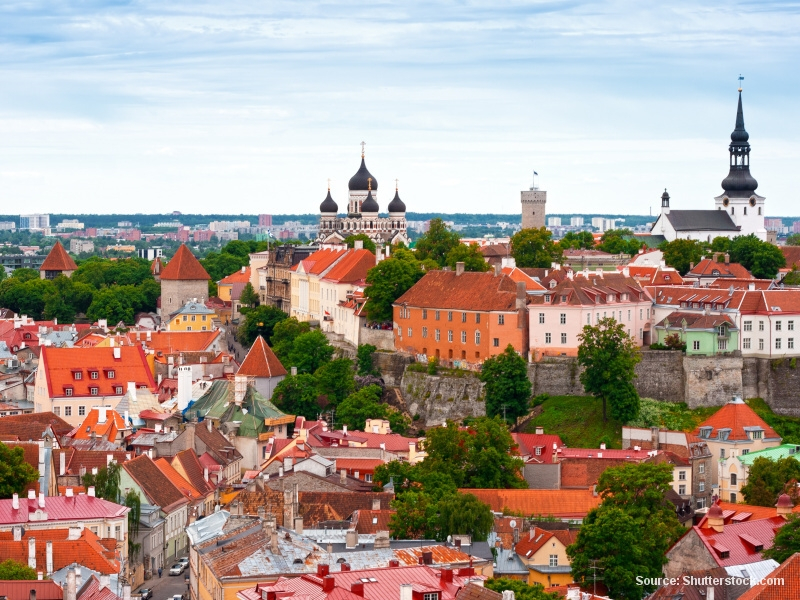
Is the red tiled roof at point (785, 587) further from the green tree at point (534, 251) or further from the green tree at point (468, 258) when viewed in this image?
the green tree at point (534, 251)

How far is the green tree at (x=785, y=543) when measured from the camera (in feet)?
164

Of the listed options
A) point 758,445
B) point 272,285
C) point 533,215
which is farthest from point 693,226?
point 758,445

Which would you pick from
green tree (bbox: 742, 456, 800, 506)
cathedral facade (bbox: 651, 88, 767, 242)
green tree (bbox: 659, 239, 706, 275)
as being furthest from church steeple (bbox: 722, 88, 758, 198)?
green tree (bbox: 742, 456, 800, 506)

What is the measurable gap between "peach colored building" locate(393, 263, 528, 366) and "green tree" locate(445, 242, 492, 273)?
4.83 m

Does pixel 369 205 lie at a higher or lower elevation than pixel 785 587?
higher

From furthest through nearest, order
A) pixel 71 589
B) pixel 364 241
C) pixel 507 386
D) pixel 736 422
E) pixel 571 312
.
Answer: pixel 364 241 → pixel 571 312 → pixel 507 386 → pixel 736 422 → pixel 71 589

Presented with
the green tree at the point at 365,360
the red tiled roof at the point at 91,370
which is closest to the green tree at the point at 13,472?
the red tiled roof at the point at 91,370

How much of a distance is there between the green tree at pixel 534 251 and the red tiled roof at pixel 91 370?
25.9 m

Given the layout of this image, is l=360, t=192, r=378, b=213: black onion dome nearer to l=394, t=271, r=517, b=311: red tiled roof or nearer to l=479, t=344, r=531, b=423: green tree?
l=394, t=271, r=517, b=311: red tiled roof

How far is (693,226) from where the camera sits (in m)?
133

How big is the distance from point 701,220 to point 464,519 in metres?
83.8

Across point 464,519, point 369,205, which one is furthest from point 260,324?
point 464,519

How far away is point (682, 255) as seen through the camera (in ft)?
345

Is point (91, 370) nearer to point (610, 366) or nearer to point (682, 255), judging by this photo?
point (610, 366)
